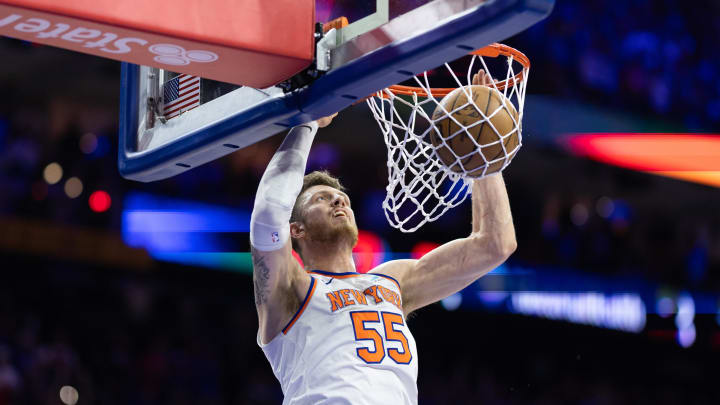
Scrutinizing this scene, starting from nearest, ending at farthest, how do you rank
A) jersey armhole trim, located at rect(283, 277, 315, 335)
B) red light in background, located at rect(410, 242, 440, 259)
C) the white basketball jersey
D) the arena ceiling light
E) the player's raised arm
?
the player's raised arm < the white basketball jersey < jersey armhole trim, located at rect(283, 277, 315, 335) < the arena ceiling light < red light in background, located at rect(410, 242, 440, 259)

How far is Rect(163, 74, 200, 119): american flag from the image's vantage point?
10.0ft

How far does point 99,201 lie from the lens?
31.7 ft

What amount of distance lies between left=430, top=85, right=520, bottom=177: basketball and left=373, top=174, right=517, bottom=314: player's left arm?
2.45ft

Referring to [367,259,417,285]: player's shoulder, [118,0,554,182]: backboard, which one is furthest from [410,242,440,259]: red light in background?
[118,0,554,182]: backboard

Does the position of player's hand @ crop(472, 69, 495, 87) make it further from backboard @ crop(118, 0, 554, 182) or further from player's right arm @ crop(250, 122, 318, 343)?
backboard @ crop(118, 0, 554, 182)

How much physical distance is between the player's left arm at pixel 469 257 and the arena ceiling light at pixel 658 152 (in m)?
6.86

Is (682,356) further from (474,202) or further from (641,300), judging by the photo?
(474,202)

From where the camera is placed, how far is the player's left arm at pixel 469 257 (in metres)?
3.94

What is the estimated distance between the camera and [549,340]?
41.0ft

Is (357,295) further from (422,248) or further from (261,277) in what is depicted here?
(422,248)

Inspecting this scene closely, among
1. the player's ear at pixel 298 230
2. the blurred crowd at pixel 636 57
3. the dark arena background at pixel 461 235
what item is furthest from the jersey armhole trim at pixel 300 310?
the blurred crowd at pixel 636 57

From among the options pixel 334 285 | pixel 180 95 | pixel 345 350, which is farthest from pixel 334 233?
pixel 180 95

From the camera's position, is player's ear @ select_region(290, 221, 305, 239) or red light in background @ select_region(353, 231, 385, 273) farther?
red light in background @ select_region(353, 231, 385, 273)

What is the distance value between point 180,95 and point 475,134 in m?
1.06
